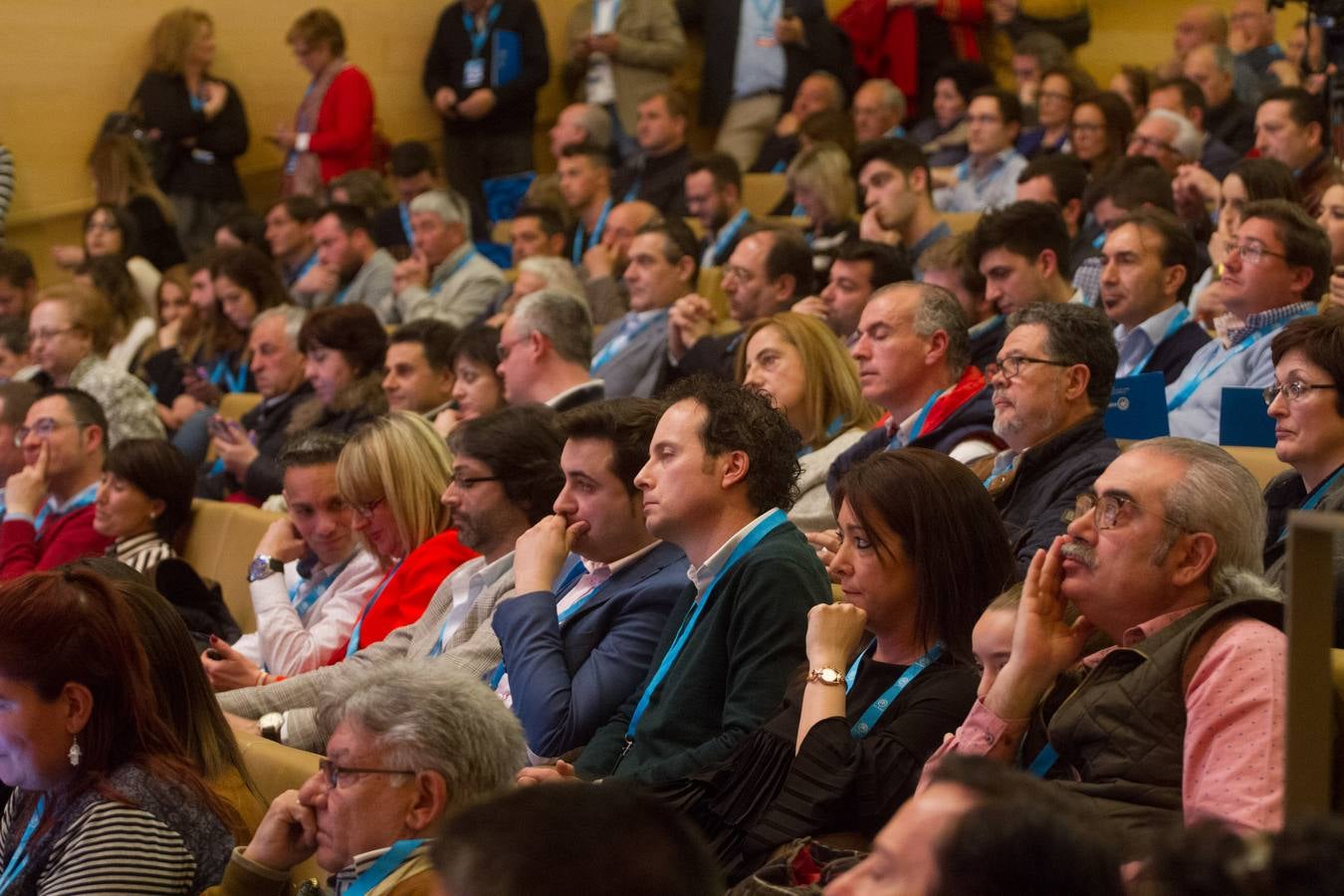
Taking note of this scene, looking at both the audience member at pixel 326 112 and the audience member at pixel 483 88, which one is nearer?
the audience member at pixel 326 112

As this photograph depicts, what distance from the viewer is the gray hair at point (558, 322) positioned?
4.44 m

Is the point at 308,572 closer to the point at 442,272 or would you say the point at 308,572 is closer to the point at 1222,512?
the point at 1222,512

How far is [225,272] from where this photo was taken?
20.6ft

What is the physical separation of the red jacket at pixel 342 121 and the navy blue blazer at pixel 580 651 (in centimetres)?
537

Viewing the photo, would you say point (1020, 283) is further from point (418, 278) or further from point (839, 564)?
point (418, 278)

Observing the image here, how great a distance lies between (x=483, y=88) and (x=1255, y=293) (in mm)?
4926

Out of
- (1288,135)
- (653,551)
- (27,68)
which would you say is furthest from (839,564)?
(27,68)

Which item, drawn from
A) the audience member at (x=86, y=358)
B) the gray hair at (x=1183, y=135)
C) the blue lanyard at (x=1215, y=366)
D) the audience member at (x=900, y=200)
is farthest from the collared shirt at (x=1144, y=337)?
the audience member at (x=86, y=358)

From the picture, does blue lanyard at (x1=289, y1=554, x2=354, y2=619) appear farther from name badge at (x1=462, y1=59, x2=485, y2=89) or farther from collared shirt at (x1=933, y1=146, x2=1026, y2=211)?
name badge at (x1=462, y1=59, x2=485, y2=89)

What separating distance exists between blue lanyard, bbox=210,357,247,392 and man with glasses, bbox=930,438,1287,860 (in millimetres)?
4410

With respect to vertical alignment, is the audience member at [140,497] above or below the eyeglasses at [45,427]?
below

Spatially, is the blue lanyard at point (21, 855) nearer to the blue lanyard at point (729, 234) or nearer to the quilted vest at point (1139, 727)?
the quilted vest at point (1139, 727)

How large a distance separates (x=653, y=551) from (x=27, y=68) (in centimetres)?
561

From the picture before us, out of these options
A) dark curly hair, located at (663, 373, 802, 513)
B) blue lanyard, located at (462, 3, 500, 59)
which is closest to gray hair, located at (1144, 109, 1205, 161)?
blue lanyard, located at (462, 3, 500, 59)
